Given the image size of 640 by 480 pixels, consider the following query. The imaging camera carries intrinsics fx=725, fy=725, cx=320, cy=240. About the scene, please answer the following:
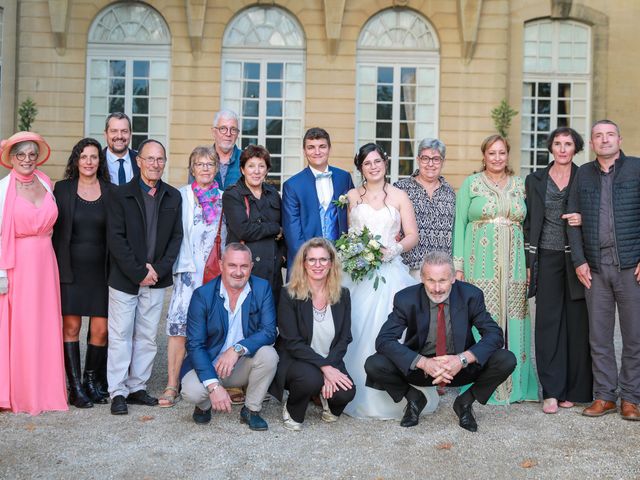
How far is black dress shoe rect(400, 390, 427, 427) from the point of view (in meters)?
4.68

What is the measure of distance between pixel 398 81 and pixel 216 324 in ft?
33.2

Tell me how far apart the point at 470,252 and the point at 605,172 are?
3.63ft

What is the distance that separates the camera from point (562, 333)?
5.28m

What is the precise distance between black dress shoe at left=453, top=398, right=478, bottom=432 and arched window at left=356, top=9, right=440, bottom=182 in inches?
377

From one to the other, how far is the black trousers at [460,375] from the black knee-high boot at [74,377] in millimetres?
1981

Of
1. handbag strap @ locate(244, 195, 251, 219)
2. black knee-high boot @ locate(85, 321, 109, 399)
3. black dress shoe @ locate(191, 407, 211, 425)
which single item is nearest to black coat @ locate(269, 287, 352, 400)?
black dress shoe @ locate(191, 407, 211, 425)

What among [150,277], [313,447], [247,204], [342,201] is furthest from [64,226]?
[313,447]

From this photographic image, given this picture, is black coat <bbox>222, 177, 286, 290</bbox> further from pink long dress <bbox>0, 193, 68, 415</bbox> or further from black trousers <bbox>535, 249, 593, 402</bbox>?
black trousers <bbox>535, 249, 593, 402</bbox>

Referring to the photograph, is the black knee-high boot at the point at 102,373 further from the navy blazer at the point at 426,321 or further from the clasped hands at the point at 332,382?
the navy blazer at the point at 426,321

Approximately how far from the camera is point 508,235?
5.38 m

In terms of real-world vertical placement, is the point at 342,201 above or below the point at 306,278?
above

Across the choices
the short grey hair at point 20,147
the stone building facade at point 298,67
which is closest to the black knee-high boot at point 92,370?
the short grey hair at point 20,147

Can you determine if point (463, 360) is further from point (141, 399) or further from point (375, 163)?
point (141, 399)

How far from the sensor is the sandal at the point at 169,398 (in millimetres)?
5043
